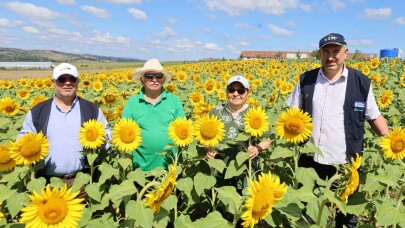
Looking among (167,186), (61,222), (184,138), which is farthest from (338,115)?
(61,222)

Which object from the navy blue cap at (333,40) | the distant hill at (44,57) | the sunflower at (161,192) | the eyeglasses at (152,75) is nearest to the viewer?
the sunflower at (161,192)

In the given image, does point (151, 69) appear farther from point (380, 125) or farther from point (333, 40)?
point (380, 125)

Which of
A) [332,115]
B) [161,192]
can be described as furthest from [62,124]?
[332,115]

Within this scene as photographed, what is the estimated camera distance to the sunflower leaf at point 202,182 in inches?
131

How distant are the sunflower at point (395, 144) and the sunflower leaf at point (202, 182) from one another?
157 centimetres

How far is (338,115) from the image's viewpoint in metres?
3.29

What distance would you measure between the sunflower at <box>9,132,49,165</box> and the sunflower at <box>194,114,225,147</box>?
56.1 inches

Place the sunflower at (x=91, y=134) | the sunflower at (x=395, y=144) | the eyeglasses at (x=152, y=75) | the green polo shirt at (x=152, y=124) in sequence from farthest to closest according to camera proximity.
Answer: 1. the eyeglasses at (x=152, y=75)
2. the green polo shirt at (x=152, y=124)
3. the sunflower at (x=91, y=134)
4. the sunflower at (x=395, y=144)

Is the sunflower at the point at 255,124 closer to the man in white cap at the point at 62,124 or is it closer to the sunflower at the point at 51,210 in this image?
the man in white cap at the point at 62,124

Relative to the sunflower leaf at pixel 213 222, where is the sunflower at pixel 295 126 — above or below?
above

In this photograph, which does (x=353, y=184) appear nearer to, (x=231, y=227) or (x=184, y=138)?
(x=231, y=227)

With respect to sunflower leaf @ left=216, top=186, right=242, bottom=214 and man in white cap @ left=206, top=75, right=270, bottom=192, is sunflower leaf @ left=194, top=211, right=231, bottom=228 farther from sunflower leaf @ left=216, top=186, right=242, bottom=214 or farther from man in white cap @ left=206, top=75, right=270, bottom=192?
man in white cap @ left=206, top=75, right=270, bottom=192

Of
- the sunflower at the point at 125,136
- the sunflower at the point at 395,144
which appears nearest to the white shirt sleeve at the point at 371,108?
the sunflower at the point at 395,144

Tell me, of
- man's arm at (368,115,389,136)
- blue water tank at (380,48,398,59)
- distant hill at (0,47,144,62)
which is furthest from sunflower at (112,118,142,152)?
distant hill at (0,47,144,62)
